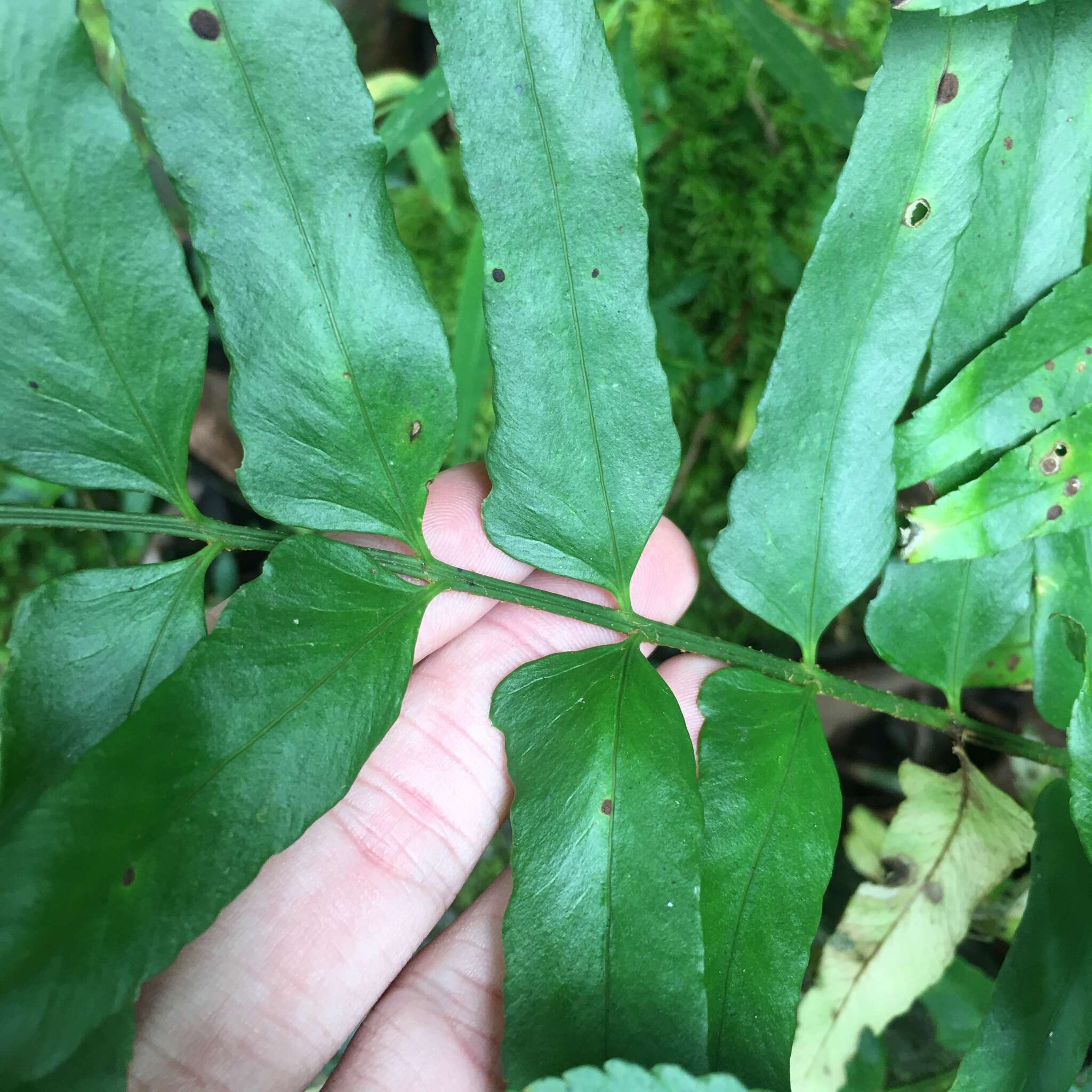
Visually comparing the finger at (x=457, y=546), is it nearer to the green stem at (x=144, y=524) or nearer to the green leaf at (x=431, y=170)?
the green stem at (x=144, y=524)

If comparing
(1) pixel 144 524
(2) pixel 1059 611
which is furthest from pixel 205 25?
(2) pixel 1059 611

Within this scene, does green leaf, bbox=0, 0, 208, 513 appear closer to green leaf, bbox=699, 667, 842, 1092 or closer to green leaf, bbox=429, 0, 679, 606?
green leaf, bbox=429, 0, 679, 606

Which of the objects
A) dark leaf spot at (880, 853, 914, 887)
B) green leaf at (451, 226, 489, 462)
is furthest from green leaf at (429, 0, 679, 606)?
dark leaf spot at (880, 853, 914, 887)

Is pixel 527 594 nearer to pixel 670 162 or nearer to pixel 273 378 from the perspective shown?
pixel 273 378

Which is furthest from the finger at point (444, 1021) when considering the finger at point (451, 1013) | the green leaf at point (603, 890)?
the green leaf at point (603, 890)

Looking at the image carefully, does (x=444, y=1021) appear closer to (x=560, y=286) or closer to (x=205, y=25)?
(x=560, y=286)
